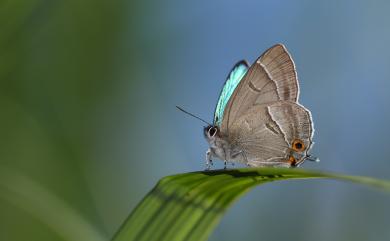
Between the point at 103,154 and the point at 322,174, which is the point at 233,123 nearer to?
the point at 103,154

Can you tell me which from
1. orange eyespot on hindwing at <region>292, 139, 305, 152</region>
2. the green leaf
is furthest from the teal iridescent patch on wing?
the green leaf

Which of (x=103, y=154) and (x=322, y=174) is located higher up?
(x=322, y=174)

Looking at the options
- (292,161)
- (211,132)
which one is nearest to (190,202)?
(292,161)

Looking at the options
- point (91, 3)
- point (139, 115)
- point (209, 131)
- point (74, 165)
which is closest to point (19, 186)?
point (209, 131)

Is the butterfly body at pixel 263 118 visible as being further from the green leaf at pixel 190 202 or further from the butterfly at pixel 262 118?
the green leaf at pixel 190 202

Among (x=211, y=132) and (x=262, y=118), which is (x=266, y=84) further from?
(x=211, y=132)

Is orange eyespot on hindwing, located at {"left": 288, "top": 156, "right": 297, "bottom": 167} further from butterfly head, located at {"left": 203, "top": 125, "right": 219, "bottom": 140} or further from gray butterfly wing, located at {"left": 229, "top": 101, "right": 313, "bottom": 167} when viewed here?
butterfly head, located at {"left": 203, "top": 125, "right": 219, "bottom": 140}
